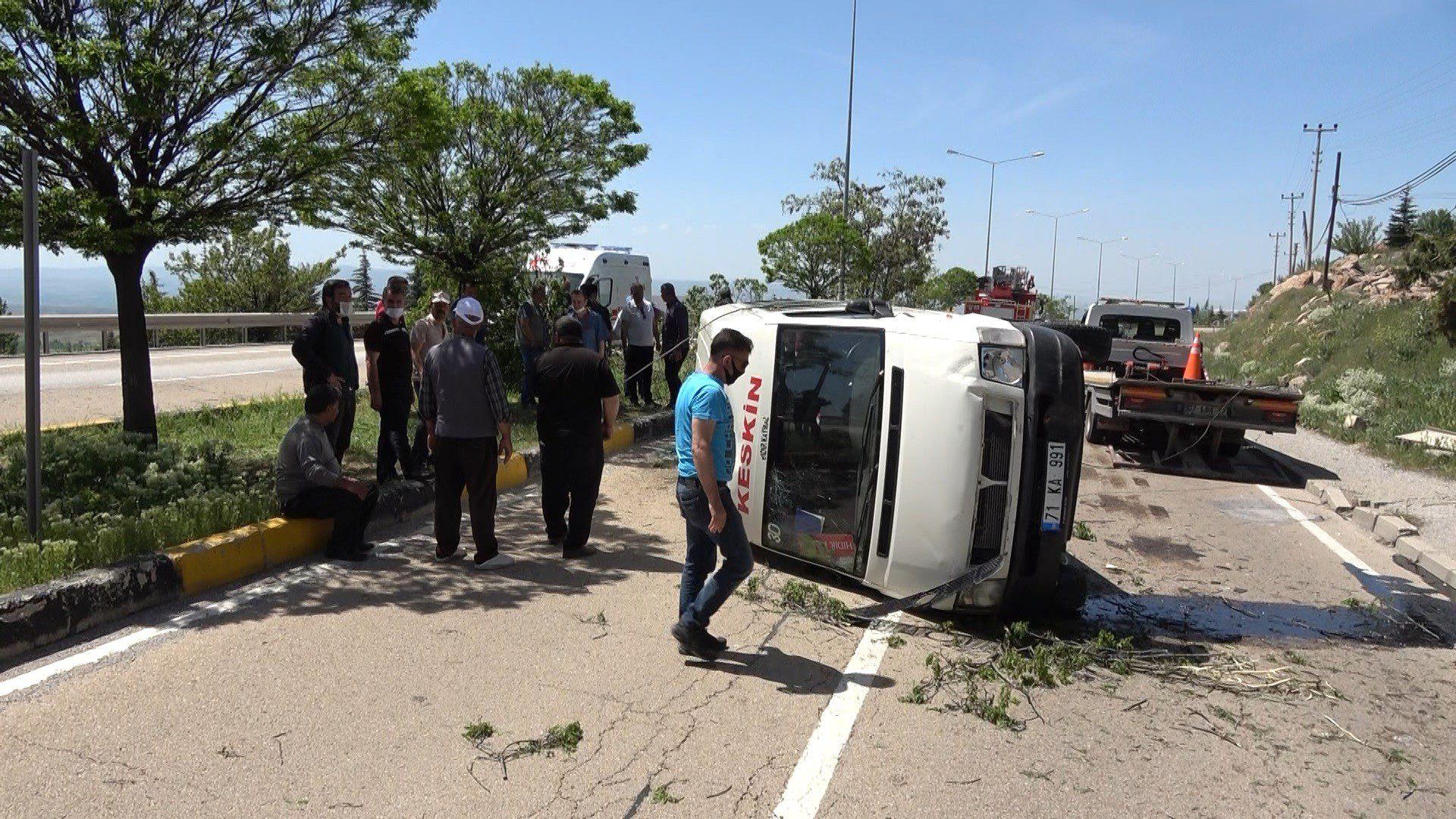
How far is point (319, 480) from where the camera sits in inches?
254

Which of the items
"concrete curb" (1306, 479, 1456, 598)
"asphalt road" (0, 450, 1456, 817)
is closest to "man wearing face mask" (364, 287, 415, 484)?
"asphalt road" (0, 450, 1456, 817)

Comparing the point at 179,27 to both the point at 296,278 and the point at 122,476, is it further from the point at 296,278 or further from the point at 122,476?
the point at 296,278

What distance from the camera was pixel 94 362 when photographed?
688 inches

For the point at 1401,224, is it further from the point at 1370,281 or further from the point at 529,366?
the point at 529,366

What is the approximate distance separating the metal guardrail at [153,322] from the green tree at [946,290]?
20091 millimetres

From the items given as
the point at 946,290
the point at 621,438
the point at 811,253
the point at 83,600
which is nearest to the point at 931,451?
the point at 83,600

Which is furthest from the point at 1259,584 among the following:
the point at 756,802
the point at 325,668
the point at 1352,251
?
the point at 1352,251

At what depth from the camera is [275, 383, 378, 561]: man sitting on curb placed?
6426 millimetres

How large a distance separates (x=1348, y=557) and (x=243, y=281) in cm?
2946

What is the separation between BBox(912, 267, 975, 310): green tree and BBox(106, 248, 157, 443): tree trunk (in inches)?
1126

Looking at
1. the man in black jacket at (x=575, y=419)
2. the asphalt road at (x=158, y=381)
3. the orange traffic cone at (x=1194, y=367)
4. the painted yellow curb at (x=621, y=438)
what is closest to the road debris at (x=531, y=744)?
the man in black jacket at (x=575, y=419)

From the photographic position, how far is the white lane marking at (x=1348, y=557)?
7.63m

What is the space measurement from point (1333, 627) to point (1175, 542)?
7.48 feet

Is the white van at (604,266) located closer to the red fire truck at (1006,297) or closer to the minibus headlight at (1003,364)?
the red fire truck at (1006,297)
